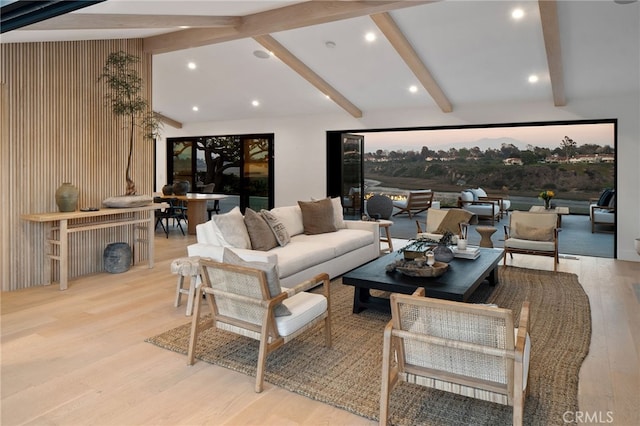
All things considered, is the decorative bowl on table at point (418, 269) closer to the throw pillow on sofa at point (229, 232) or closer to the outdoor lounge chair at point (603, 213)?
the throw pillow on sofa at point (229, 232)

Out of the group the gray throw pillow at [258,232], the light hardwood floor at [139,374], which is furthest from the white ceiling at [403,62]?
the light hardwood floor at [139,374]

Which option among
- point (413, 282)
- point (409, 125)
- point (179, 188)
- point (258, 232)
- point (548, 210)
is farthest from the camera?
point (179, 188)

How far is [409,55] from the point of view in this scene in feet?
19.1

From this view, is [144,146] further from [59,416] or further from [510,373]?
[510,373]

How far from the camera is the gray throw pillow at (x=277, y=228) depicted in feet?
15.9

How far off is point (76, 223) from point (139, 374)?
3295mm

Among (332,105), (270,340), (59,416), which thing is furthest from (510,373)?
(332,105)

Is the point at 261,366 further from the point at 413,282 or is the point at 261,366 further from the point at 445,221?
the point at 445,221

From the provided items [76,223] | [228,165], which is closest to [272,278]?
[76,223]

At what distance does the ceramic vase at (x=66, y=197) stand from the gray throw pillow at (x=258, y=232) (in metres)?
2.07

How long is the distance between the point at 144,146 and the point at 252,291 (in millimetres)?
4295

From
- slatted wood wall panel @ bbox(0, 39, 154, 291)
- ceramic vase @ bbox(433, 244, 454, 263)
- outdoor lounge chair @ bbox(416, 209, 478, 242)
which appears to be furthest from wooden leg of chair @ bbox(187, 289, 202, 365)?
outdoor lounge chair @ bbox(416, 209, 478, 242)

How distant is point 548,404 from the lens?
2.51 metres

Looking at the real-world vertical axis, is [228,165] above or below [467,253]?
above
